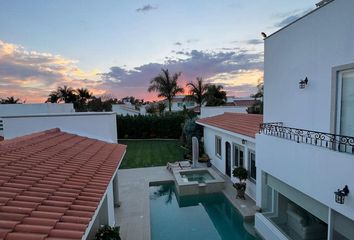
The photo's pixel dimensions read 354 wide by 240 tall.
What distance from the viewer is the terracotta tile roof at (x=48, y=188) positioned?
3623mm

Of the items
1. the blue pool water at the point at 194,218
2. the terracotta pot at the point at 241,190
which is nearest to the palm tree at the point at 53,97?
A: the blue pool water at the point at 194,218

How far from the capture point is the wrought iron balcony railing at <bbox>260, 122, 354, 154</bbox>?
6.19m

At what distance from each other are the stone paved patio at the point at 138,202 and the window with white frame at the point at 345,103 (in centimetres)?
699

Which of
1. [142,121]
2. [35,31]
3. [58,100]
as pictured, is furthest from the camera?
[58,100]

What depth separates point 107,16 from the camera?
54.2ft

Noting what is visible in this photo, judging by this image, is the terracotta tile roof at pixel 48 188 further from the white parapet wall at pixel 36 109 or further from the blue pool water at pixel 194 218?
the white parapet wall at pixel 36 109

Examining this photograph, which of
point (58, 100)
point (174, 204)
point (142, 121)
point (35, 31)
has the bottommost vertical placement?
point (174, 204)

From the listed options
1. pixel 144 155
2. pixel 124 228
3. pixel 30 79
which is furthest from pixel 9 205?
pixel 30 79

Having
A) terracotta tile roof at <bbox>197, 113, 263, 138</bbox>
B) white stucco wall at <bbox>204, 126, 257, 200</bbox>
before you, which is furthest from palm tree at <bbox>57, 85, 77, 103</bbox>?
terracotta tile roof at <bbox>197, 113, 263, 138</bbox>

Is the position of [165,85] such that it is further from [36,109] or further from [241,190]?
[241,190]

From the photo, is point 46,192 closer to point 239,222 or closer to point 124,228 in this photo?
point 124,228

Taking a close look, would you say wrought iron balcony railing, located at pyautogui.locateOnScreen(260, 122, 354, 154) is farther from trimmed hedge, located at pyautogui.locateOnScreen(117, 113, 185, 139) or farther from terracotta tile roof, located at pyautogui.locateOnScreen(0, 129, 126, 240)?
trimmed hedge, located at pyautogui.locateOnScreen(117, 113, 185, 139)

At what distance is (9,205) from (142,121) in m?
33.2

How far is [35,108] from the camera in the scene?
884 inches
